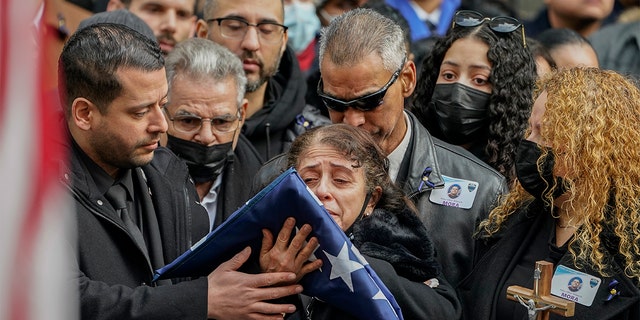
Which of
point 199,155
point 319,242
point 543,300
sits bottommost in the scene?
point 199,155

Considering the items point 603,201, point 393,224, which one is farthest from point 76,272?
point 603,201

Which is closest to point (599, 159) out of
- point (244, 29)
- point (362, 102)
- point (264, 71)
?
point (362, 102)

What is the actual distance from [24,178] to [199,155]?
3.18 m

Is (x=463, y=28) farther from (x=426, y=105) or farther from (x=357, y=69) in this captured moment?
(x=357, y=69)

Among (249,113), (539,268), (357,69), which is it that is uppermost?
(357,69)

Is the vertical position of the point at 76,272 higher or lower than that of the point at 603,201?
lower

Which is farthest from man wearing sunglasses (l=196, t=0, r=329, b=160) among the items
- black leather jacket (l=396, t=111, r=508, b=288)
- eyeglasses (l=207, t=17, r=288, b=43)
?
black leather jacket (l=396, t=111, r=508, b=288)

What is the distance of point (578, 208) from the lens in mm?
4215

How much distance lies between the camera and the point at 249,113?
626 cm

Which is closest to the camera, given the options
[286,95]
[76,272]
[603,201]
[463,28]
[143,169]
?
[76,272]

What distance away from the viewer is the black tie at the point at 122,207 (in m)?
4.25

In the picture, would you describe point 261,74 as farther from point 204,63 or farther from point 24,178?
point 24,178

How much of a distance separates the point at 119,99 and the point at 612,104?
193 centimetres

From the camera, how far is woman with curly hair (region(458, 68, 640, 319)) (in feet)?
13.3
